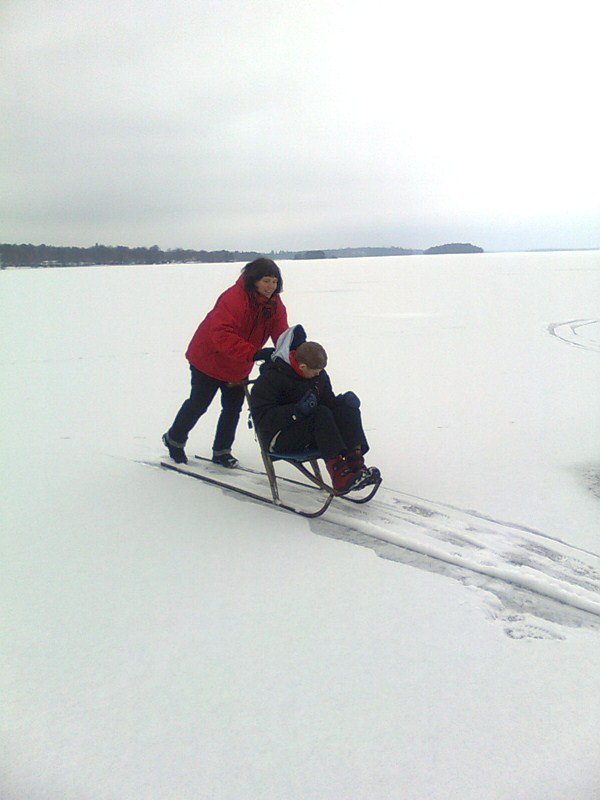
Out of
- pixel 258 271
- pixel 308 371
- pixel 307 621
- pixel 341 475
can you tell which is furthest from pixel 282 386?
pixel 307 621

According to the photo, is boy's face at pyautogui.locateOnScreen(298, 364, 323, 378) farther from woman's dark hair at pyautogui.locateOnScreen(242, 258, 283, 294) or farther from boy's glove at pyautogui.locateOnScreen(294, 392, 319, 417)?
woman's dark hair at pyautogui.locateOnScreen(242, 258, 283, 294)

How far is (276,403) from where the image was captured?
3.46 m

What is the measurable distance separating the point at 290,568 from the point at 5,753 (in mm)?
1310

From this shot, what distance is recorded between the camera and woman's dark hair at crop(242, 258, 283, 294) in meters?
3.65

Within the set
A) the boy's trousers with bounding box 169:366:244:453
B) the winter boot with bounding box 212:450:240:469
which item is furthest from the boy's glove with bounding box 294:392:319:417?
the winter boot with bounding box 212:450:240:469

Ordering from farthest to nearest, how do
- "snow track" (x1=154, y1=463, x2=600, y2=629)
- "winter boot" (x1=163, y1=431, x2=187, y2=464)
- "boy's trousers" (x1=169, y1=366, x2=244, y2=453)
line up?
"winter boot" (x1=163, y1=431, x2=187, y2=464)
"boy's trousers" (x1=169, y1=366, x2=244, y2=453)
"snow track" (x1=154, y1=463, x2=600, y2=629)

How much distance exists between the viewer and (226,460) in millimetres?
4195

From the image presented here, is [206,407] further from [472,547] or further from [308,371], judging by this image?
[472,547]

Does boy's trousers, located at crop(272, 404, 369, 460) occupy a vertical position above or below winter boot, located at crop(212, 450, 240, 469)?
above

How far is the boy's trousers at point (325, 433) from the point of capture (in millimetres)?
3150

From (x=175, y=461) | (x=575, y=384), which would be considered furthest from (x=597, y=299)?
(x=175, y=461)

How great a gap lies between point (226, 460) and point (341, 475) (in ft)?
3.95

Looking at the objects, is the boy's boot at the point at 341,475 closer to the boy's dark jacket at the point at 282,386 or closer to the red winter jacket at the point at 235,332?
the boy's dark jacket at the point at 282,386

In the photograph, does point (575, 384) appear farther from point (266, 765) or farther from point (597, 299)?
point (597, 299)
